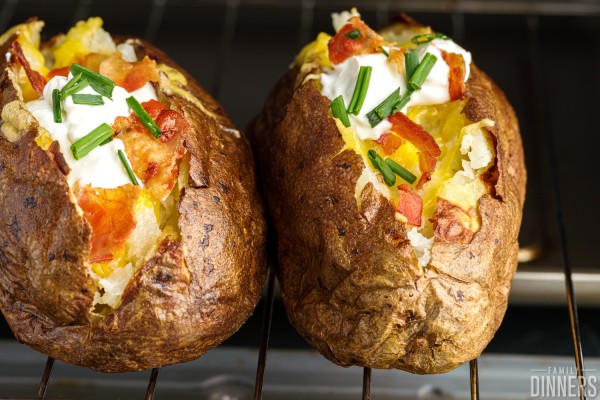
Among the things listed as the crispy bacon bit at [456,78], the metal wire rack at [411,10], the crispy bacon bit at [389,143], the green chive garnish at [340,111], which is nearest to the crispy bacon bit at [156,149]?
the green chive garnish at [340,111]

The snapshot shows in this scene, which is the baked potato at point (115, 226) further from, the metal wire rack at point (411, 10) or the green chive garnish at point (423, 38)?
the metal wire rack at point (411, 10)

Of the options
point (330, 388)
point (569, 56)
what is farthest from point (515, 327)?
point (569, 56)

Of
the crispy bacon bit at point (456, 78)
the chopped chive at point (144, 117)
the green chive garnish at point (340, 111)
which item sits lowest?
the chopped chive at point (144, 117)

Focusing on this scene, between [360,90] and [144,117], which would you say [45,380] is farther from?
[360,90]

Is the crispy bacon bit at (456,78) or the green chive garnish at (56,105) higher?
the crispy bacon bit at (456,78)

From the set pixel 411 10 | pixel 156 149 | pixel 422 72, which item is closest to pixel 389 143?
pixel 422 72
